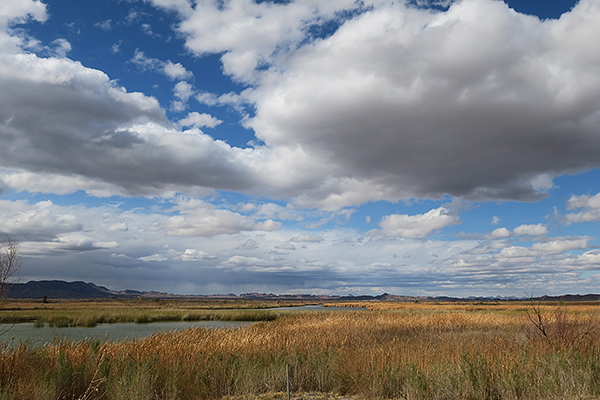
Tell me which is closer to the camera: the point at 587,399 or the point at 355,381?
the point at 587,399

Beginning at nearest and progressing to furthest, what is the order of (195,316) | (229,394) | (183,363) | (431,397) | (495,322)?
(431,397) < (229,394) < (183,363) < (495,322) < (195,316)

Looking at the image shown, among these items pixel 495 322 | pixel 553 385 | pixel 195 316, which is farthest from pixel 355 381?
pixel 195 316

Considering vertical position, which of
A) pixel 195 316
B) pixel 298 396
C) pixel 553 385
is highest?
pixel 553 385

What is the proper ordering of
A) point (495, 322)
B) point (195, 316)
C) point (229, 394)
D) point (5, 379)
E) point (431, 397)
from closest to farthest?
1. point (5, 379)
2. point (431, 397)
3. point (229, 394)
4. point (495, 322)
5. point (195, 316)

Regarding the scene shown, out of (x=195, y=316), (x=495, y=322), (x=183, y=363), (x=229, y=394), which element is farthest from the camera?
(x=195, y=316)

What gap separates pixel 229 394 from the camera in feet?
30.8

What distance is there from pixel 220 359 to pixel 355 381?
12.6 ft

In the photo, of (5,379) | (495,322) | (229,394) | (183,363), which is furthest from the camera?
(495,322)

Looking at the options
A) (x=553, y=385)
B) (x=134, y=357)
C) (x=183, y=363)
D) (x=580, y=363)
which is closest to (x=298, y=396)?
(x=183, y=363)

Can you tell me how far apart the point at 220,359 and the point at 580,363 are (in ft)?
31.7

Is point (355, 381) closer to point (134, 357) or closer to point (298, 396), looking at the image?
point (298, 396)

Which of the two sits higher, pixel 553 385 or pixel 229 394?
pixel 553 385

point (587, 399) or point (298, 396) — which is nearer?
point (587, 399)

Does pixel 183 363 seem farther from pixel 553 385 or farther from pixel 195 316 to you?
pixel 195 316
